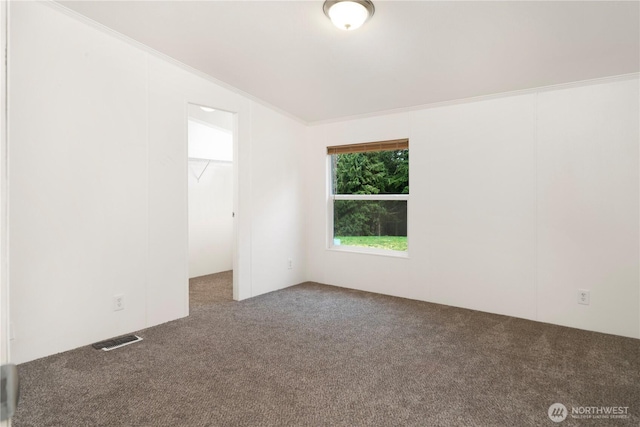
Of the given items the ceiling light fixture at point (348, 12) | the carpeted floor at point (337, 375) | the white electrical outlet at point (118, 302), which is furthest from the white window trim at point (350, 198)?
the white electrical outlet at point (118, 302)

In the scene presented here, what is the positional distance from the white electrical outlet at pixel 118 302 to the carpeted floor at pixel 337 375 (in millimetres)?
329

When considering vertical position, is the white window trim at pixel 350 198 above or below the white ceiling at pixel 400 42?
below

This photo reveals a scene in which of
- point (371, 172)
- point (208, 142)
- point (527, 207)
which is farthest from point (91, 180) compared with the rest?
point (527, 207)

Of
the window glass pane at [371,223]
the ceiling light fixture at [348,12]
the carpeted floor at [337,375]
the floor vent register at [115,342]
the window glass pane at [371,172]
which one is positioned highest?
the ceiling light fixture at [348,12]

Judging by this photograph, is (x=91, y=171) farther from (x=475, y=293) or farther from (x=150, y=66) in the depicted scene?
(x=475, y=293)

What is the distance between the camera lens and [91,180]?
2650 mm

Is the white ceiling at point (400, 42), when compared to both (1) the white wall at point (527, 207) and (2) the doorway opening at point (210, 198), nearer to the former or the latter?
(1) the white wall at point (527, 207)

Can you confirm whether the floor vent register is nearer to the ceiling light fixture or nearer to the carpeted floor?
the carpeted floor

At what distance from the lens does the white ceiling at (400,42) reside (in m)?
2.25

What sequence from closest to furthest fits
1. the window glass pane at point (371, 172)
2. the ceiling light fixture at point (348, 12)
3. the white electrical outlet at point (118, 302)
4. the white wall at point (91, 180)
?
the ceiling light fixture at point (348, 12), the white wall at point (91, 180), the white electrical outlet at point (118, 302), the window glass pane at point (371, 172)

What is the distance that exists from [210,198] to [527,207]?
13.6 ft

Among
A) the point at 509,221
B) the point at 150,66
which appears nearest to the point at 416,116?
the point at 509,221

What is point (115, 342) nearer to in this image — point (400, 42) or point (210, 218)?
point (210, 218)

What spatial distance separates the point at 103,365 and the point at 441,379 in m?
2.22
